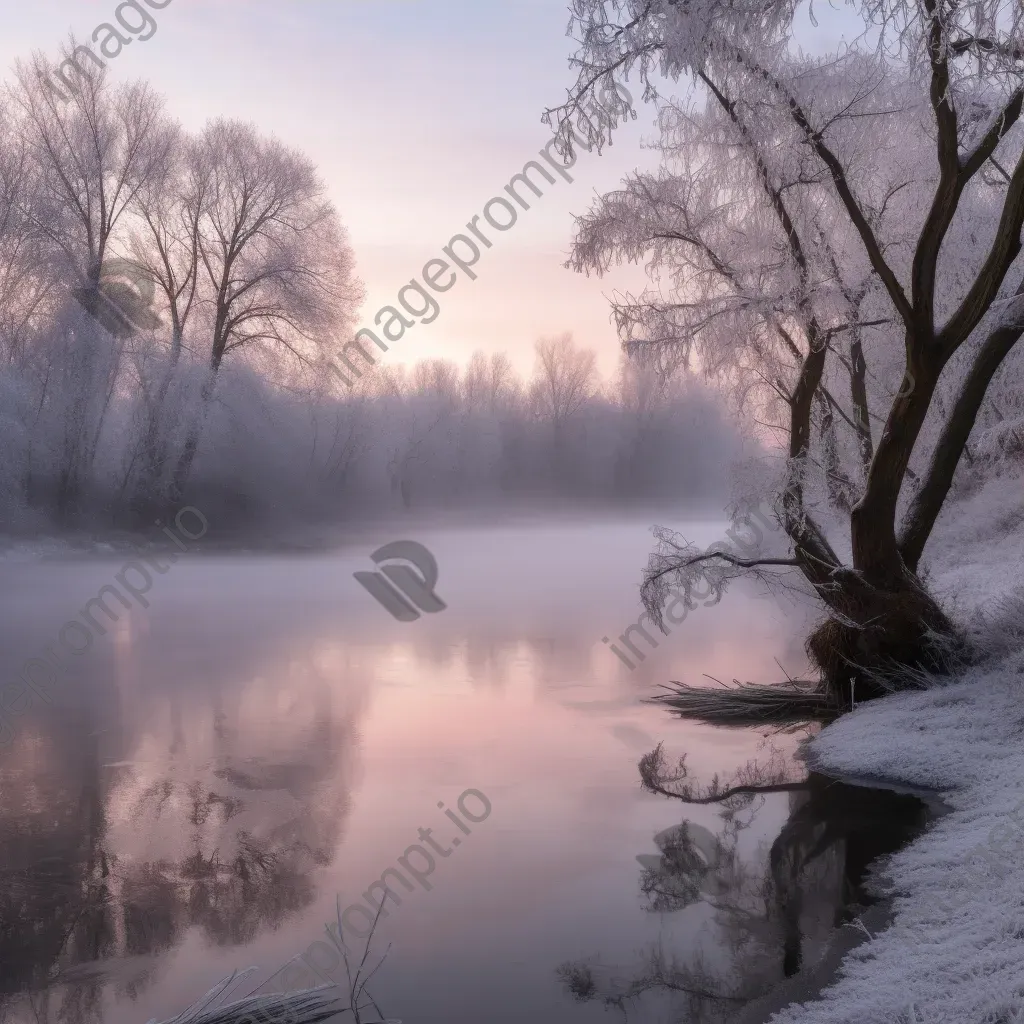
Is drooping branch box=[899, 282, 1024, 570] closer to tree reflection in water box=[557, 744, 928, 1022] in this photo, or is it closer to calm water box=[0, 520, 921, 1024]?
calm water box=[0, 520, 921, 1024]

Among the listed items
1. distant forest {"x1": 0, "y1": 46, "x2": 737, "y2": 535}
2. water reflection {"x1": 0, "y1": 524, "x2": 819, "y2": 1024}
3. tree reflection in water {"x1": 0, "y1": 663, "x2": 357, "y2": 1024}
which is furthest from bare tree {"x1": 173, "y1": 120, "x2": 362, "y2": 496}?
tree reflection in water {"x1": 0, "y1": 663, "x2": 357, "y2": 1024}

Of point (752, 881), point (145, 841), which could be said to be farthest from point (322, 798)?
point (752, 881)

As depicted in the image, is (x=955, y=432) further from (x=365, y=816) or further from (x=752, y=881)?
(x=365, y=816)

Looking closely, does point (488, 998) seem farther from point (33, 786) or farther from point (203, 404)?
point (203, 404)

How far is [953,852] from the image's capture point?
197 inches

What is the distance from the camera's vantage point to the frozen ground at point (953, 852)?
3.55 meters

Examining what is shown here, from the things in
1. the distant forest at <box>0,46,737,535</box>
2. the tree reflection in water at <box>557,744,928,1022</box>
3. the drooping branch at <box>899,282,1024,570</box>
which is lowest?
the tree reflection in water at <box>557,744,928,1022</box>

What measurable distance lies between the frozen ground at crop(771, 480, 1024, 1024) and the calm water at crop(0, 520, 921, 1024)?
48 cm

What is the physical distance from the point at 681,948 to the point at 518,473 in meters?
43.6

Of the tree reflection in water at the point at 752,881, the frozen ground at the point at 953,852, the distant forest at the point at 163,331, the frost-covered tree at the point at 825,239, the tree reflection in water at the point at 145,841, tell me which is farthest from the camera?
the distant forest at the point at 163,331

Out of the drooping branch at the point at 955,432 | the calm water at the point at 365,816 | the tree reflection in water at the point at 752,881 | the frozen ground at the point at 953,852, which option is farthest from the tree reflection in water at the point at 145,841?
the drooping branch at the point at 955,432

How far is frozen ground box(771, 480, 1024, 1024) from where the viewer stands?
355 cm

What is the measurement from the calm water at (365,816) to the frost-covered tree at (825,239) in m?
1.51

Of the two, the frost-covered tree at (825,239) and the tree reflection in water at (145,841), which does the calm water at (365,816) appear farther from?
the frost-covered tree at (825,239)
